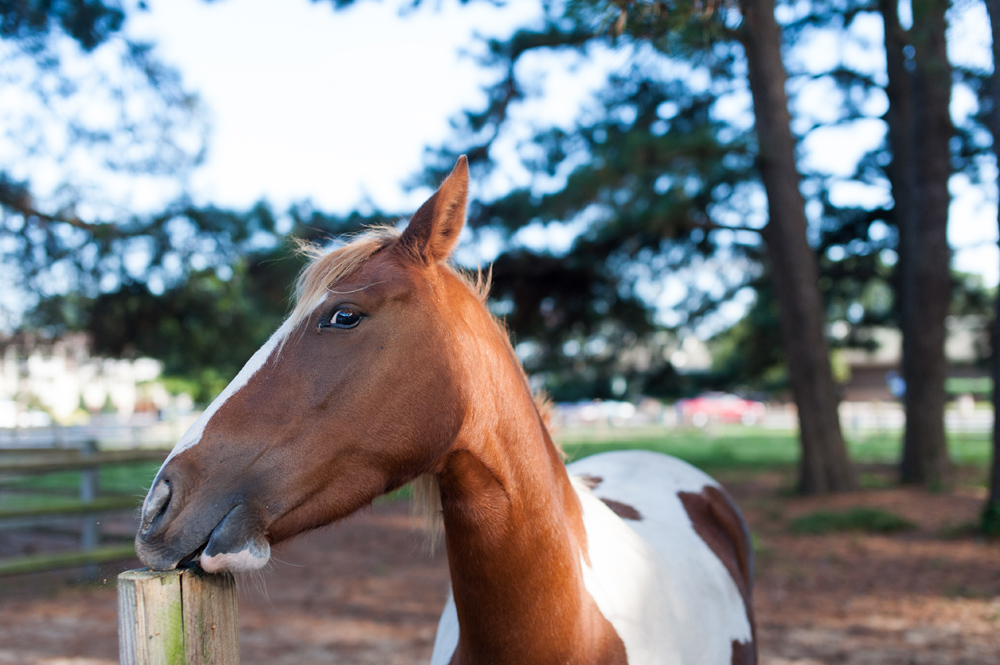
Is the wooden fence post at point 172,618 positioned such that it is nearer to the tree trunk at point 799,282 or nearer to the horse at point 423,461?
the horse at point 423,461

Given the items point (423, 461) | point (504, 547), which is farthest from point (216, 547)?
point (504, 547)

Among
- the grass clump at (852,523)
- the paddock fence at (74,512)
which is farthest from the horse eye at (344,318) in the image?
the grass clump at (852,523)

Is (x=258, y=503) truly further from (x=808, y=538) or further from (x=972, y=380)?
(x=972, y=380)

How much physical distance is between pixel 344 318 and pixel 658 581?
1.36m

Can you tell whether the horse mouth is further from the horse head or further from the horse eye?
the horse eye

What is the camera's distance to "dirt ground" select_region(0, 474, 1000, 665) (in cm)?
441

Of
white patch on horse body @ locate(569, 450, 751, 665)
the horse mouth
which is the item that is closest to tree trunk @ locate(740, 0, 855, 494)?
white patch on horse body @ locate(569, 450, 751, 665)

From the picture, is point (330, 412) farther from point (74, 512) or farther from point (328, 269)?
point (74, 512)

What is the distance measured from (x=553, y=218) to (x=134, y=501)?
20.2ft

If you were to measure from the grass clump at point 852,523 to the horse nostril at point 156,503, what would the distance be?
7.72m

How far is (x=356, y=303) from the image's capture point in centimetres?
155

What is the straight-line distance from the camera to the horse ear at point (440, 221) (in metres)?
1.66

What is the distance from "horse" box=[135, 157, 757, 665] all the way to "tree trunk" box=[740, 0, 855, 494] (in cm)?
796

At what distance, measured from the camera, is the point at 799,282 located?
29.7 ft
